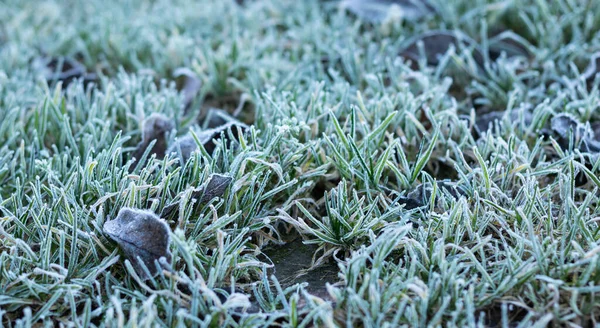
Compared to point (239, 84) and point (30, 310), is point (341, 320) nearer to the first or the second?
point (30, 310)

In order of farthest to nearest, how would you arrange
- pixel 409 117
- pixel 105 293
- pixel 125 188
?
pixel 409 117 → pixel 125 188 → pixel 105 293

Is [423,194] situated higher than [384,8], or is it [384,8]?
[384,8]

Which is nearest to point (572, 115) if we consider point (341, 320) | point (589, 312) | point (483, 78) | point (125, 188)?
point (483, 78)

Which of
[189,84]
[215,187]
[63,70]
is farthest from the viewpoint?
[63,70]

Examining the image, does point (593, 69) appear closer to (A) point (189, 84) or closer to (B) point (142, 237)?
(A) point (189, 84)

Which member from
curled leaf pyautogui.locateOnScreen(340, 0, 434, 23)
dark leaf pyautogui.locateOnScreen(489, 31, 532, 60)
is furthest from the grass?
curled leaf pyautogui.locateOnScreen(340, 0, 434, 23)

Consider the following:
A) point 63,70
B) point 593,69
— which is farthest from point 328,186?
point 63,70

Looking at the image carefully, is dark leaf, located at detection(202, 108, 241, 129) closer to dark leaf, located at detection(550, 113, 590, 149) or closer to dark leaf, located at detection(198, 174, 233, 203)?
dark leaf, located at detection(198, 174, 233, 203)
